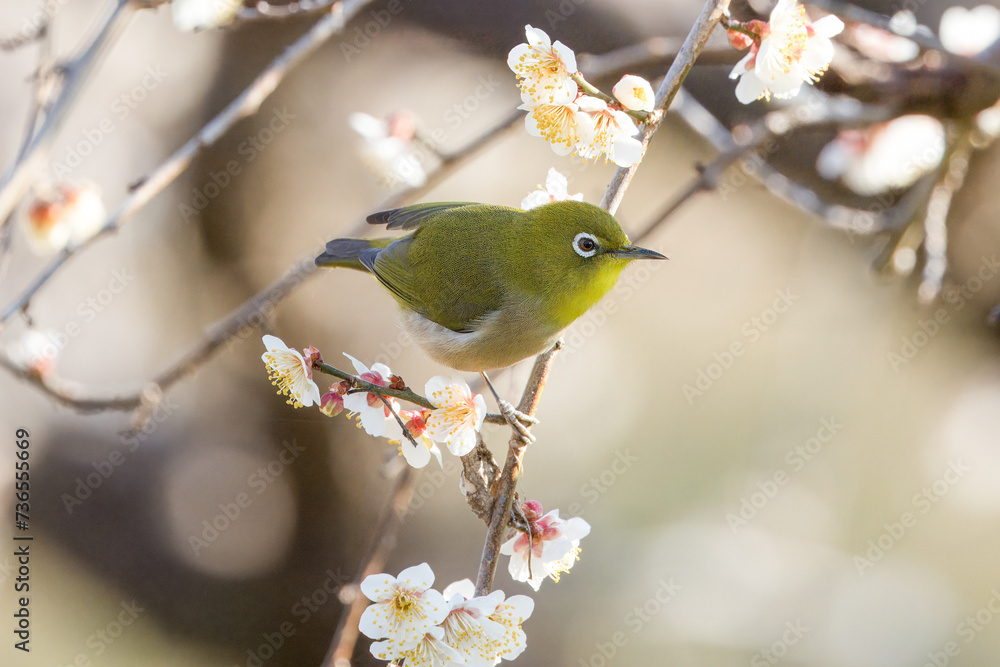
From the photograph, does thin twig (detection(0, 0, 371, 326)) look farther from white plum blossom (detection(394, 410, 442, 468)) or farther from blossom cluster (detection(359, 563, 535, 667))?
blossom cluster (detection(359, 563, 535, 667))

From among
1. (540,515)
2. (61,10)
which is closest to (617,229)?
(540,515)

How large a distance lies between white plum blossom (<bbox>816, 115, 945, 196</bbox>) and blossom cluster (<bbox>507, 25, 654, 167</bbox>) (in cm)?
218

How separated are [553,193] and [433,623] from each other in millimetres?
1168

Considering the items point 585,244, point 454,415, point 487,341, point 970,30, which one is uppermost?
point 454,415

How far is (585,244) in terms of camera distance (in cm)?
194

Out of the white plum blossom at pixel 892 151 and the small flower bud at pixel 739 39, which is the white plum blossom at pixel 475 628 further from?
the white plum blossom at pixel 892 151

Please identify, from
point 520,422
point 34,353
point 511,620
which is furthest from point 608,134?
point 34,353

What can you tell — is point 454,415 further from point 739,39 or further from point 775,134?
point 775,134

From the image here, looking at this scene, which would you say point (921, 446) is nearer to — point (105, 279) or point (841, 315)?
point (841, 315)

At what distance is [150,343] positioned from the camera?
4.17 m

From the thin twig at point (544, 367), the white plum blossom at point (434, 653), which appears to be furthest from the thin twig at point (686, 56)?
the white plum blossom at point (434, 653)

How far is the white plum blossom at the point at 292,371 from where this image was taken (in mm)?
1427

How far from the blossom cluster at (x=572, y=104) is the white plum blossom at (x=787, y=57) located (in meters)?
0.26

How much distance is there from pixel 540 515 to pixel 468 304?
2.65 ft
